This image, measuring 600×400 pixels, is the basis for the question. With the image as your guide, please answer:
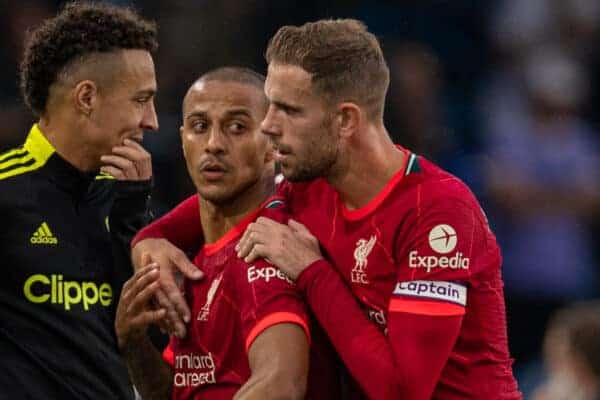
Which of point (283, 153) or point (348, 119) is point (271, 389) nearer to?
point (283, 153)

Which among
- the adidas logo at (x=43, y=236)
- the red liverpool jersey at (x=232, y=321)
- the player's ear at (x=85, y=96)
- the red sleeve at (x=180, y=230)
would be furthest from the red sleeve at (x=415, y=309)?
the player's ear at (x=85, y=96)

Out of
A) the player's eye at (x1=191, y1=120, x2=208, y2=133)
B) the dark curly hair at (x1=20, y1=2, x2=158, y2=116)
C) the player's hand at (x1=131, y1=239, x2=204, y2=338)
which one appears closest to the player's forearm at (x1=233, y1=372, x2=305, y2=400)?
the player's hand at (x1=131, y1=239, x2=204, y2=338)

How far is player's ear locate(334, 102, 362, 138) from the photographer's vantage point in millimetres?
3820

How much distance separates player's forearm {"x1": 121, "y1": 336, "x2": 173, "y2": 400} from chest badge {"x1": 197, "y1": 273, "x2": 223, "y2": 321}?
256mm

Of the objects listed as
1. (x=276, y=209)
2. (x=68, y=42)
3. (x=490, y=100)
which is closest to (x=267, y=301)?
(x=276, y=209)

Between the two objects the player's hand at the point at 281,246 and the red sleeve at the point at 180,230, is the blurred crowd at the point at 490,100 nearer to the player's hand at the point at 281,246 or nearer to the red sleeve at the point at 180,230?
the red sleeve at the point at 180,230

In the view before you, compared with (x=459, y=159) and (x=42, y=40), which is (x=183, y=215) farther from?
(x=459, y=159)

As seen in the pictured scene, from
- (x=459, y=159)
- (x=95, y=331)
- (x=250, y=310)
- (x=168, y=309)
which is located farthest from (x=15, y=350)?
(x=459, y=159)

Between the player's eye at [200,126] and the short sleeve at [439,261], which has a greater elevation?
the player's eye at [200,126]

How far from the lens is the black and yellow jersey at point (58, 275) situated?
13.0ft

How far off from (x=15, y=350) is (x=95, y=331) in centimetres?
27

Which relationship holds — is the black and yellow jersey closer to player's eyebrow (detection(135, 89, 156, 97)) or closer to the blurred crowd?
player's eyebrow (detection(135, 89, 156, 97))

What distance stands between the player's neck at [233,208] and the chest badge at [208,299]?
0.21m

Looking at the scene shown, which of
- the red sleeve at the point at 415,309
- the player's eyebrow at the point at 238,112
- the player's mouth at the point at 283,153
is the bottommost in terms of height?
the red sleeve at the point at 415,309
